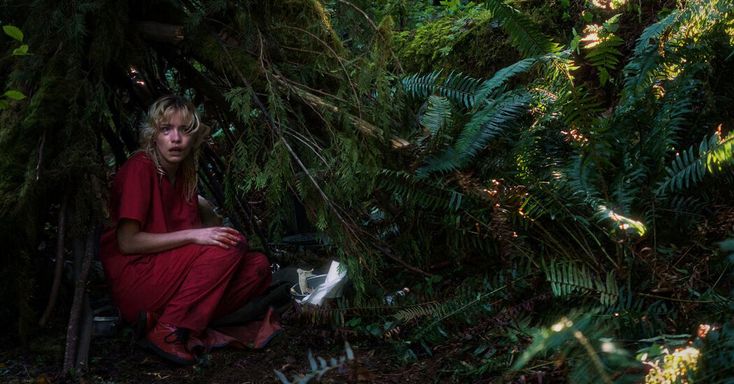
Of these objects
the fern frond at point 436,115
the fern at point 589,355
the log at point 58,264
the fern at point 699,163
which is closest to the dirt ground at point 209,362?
the log at point 58,264

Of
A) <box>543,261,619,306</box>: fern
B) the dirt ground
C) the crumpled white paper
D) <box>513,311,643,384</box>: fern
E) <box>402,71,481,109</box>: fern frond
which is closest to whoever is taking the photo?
<box>513,311,643,384</box>: fern

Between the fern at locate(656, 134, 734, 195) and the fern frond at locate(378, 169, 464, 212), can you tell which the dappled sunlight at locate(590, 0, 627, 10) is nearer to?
the fern at locate(656, 134, 734, 195)

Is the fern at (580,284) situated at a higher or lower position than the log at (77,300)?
lower

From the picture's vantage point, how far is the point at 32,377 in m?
3.45

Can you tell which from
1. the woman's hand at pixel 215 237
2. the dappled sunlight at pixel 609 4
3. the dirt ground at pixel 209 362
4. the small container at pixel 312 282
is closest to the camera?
the dirt ground at pixel 209 362

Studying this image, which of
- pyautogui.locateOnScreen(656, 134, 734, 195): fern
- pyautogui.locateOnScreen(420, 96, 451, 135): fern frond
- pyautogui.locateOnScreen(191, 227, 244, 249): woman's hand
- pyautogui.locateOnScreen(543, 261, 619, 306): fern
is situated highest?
pyautogui.locateOnScreen(420, 96, 451, 135): fern frond

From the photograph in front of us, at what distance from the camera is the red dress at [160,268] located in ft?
12.8

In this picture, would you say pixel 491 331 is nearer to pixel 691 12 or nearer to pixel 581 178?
pixel 581 178

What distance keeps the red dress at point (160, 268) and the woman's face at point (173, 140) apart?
0.10m

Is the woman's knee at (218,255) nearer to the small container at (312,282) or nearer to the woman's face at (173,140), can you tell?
the woman's face at (173,140)

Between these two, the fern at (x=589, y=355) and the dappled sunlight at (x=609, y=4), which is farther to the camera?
the dappled sunlight at (x=609, y=4)

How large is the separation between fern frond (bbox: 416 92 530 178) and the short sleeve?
4.86ft

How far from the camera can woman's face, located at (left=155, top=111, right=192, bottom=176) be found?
13.0 feet

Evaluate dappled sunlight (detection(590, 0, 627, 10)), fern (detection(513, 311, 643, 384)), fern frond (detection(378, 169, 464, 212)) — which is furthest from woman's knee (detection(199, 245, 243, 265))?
dappled sunlight (detection(590, 0, 627, 10))
